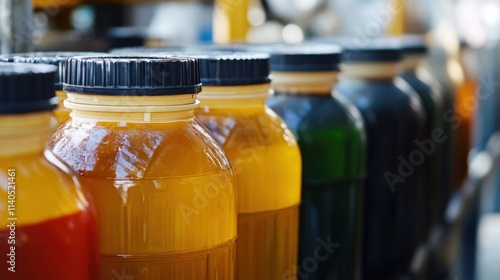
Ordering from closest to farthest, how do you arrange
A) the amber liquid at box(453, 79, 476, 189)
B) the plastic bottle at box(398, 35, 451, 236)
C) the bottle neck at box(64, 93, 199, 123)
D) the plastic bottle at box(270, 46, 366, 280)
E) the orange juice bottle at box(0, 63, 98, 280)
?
the orange juice bottle at box(0, 63, 98, 280) → the bottle neck at box(64, 93, 199, 123) → the plastic bottle at box(270, 46, 366, 280) → the plastic bottle at box(398, 35, 451, 236) → the amber liquid at box(453, 79, 476, 189)

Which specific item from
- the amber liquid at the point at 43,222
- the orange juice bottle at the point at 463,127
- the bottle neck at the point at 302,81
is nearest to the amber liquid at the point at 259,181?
the bottle neck at the point at 302,81

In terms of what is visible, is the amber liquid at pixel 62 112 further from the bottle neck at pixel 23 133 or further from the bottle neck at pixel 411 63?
the bottle neck at pixel 411 63

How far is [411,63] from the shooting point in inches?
57.5

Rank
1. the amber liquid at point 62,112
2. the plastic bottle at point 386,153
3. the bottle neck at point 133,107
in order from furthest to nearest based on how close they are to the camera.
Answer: the plastic bottle at point 386,153
the amber liquid at point 62,112
the bottle neck at point 133,107

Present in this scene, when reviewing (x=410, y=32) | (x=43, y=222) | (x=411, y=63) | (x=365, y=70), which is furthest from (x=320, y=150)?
(x=410, y=32)

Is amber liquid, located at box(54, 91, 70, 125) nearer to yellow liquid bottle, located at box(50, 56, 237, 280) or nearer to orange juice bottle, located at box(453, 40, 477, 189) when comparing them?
yellow liquid bottle, located at box(50, 56, 237, 280)

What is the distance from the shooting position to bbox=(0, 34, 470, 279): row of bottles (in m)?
0.50

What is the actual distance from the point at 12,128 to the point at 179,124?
0.16 metres

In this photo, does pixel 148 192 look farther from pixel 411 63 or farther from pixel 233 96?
pixel 411 63

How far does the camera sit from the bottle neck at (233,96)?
718mm

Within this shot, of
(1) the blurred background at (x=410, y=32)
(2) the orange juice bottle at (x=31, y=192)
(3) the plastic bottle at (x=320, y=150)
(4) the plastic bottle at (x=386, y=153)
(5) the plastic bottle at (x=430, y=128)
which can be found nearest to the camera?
(2) the orange juice bottle at (x=31, y=192)

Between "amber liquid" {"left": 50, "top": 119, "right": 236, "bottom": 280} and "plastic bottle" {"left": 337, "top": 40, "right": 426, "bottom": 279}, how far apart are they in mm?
488

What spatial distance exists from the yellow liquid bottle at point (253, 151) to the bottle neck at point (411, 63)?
71 cm

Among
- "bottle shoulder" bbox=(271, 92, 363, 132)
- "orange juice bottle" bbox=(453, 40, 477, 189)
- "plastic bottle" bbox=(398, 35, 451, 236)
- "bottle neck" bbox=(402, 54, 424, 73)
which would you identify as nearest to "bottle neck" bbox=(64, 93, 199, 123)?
"bottle shoulder" bbox=(271, 92, 363, 132)
